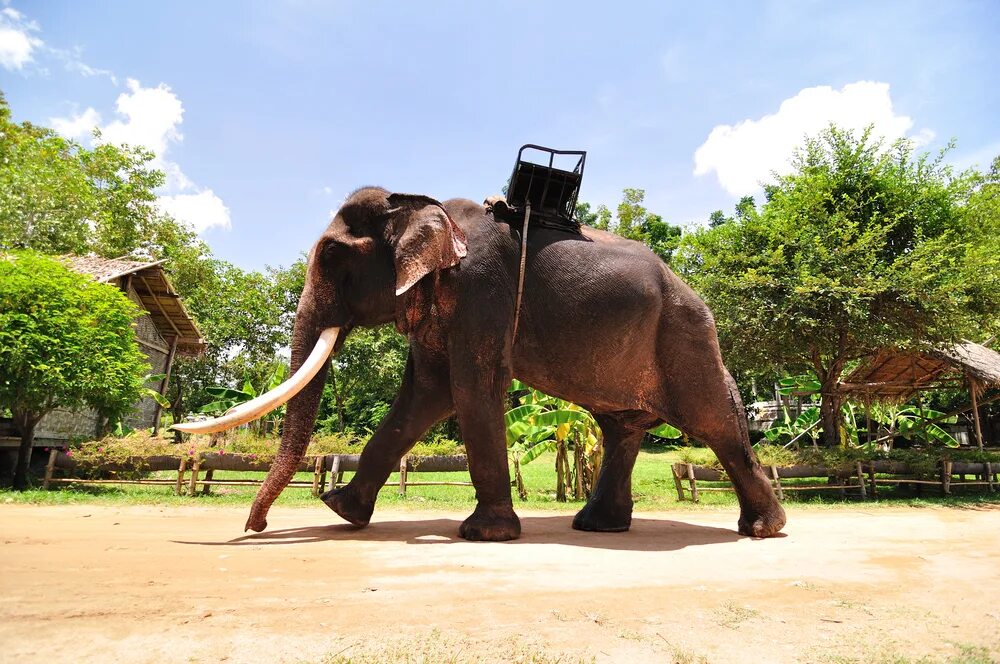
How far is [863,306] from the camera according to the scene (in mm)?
12273

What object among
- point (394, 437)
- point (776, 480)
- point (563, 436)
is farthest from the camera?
point (563, 436)

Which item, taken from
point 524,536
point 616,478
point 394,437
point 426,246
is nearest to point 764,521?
point 616,478

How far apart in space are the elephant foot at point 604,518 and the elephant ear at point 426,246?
2.81 m

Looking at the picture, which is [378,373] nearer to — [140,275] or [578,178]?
[140,275]

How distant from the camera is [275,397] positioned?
4539mm

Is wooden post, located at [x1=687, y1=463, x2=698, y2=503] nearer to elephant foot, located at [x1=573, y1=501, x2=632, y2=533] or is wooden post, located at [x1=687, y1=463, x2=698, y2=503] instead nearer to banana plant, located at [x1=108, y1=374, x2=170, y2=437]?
elephant foot, located at [x1=573, y1=501, x2=632, y2=533]

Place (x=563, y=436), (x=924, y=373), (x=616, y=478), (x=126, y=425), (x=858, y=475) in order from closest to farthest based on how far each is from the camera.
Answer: (x=616, y=478) < (x=563, y=436) < (x=858, y=475) < (x=924, y=373) < (x=126, y=425)

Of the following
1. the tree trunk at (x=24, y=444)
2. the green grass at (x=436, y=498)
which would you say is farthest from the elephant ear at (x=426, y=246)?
the tree trunk at (x=24, y=444)

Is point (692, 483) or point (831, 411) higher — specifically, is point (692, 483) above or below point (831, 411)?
below

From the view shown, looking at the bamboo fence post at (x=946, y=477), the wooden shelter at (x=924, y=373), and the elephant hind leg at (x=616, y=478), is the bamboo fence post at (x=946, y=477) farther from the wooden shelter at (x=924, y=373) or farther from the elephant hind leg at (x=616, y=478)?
the elephant hind leg at (x=616, y=478)

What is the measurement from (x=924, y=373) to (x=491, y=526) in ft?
51.8

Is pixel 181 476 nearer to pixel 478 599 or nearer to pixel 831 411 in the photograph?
pixel 478 599

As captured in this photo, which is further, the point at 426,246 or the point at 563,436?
the point at 563,436

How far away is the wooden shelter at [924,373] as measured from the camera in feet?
43.7
